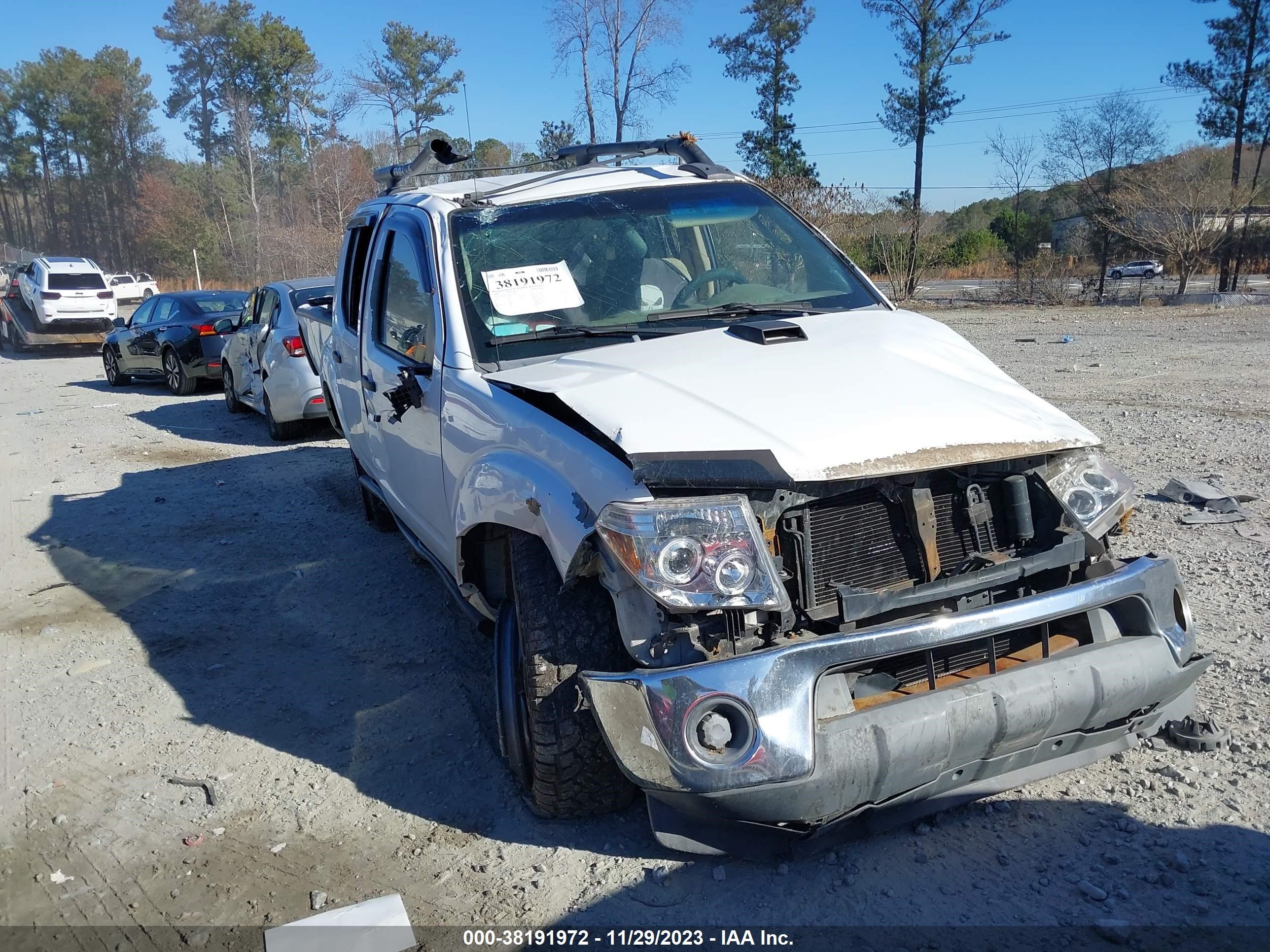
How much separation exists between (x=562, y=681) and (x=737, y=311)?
1.74 metres

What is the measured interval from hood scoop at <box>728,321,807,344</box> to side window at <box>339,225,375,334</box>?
2.41 metres

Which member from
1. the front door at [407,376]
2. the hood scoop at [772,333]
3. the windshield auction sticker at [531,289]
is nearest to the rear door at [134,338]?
the front door at [407,376]

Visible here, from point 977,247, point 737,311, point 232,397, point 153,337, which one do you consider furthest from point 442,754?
point 977,247

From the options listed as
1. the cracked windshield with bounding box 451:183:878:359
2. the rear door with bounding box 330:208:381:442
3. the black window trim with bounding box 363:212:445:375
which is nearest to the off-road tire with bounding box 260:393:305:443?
the rear door with bounding box 330:208:381:442

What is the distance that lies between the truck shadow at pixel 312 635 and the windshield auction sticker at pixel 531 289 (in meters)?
1.64

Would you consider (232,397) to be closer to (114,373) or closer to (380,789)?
(114,373)

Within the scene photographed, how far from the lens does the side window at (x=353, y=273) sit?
17.0ft

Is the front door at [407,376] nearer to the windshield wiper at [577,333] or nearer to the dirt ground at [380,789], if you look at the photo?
the windshield wiper at [577,333]

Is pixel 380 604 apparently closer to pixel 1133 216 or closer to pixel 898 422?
pixel 898 422

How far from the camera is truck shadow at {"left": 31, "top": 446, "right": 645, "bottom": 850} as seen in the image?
351cm

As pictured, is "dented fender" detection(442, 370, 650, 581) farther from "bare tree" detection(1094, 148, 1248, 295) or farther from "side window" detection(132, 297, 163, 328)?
"bare tree" detection(1094, 148, 1248, 295)

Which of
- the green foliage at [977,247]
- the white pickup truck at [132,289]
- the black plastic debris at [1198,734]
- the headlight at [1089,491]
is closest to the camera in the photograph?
the headlight at [1089,491]

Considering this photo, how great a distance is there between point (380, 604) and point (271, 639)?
1.98 feet

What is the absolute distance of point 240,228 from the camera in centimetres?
5369
